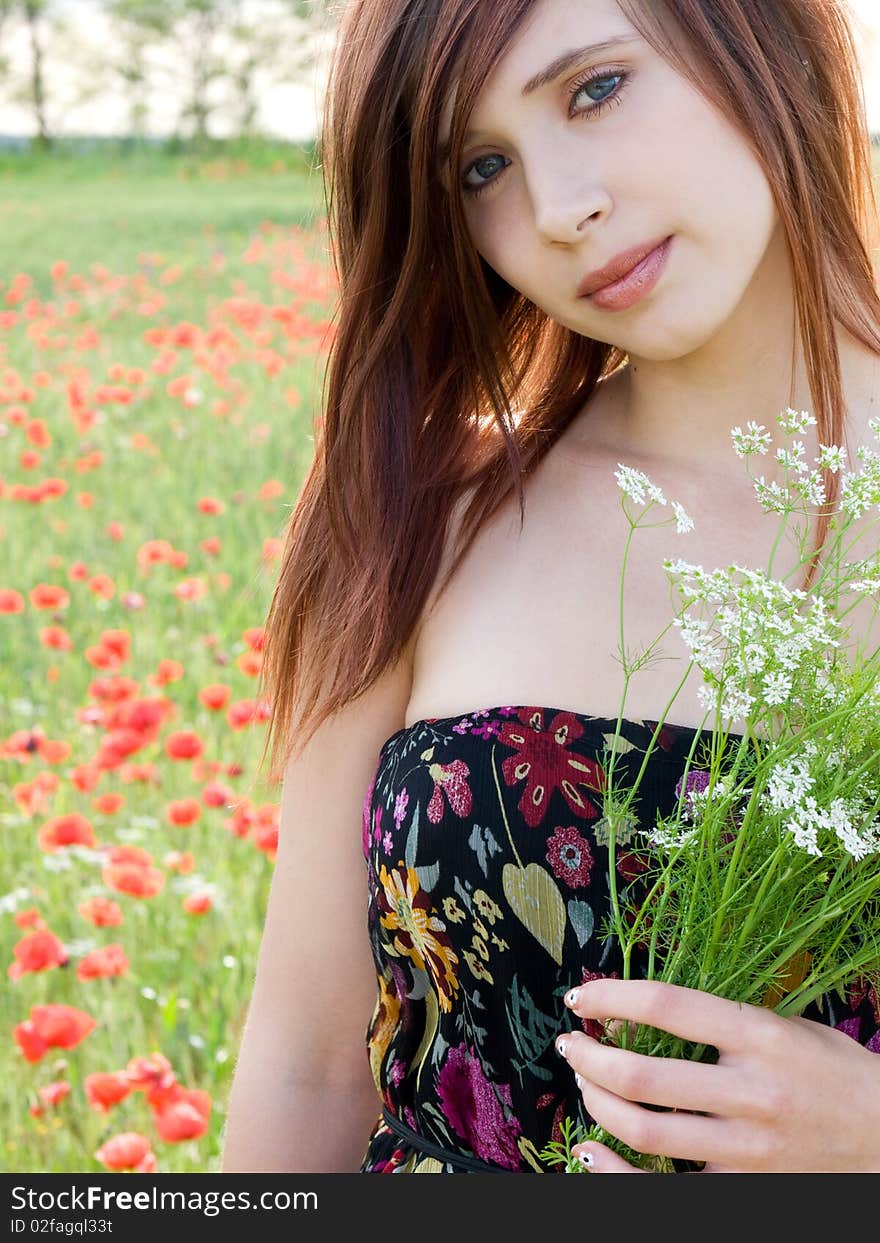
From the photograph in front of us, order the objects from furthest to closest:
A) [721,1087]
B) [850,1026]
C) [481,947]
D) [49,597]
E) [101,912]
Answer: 1. [49,597]
2. [101,912]
3. [481,947]
4. [850,1026]
5. [721,1087]

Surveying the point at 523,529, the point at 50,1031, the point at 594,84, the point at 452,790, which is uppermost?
the point at 594,84

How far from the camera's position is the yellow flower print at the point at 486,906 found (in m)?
1.47

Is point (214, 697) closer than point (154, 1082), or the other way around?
point (154, 1082)

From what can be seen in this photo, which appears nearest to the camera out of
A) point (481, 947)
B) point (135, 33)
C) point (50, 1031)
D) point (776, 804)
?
point (776, 804)

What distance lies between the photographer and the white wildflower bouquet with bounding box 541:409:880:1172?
1024 mm

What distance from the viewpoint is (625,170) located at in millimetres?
1488

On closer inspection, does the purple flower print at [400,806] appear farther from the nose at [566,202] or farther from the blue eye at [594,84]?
the blue eye at [594,84]

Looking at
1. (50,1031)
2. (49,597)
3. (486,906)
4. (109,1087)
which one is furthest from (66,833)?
(486,906)

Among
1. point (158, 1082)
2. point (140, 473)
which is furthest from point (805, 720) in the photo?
point (140, 473)

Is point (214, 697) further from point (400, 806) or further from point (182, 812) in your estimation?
point (400, 806)

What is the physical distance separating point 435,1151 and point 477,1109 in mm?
81

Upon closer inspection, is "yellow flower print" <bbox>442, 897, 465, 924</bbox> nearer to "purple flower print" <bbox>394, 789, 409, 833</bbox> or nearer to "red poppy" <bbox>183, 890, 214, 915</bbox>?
"purple flower print" <bbox>394, 789, 409, 833</bbox>

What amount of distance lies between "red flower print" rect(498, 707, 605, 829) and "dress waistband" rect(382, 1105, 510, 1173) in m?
0.40
